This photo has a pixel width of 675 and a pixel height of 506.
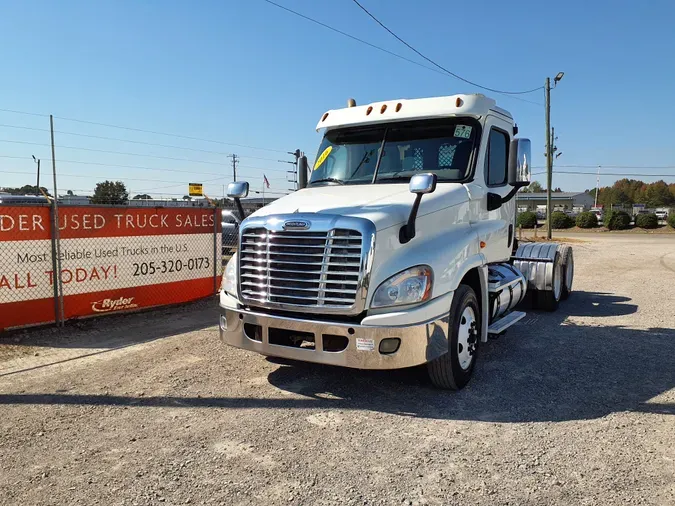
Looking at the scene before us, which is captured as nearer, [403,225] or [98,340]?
[403,225]

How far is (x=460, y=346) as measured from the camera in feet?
15.4

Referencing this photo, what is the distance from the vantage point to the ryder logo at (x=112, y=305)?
24.8ft

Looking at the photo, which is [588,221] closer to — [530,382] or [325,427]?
[530,382]

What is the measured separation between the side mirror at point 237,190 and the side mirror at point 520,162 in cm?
284

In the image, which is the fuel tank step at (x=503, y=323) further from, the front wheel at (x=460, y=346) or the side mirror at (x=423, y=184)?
the side mirror at (x=423, y=184)

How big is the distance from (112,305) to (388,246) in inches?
209

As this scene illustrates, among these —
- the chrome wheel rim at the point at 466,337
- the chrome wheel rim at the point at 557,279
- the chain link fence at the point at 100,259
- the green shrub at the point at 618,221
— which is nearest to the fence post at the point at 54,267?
the chain link fence at the point at 100,259

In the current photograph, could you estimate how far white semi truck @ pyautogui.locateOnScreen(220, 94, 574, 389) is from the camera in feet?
13.4

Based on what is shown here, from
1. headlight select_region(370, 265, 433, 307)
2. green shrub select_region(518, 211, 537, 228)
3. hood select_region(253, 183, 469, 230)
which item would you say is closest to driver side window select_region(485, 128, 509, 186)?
hood select_region(253, 183, 469, 230)

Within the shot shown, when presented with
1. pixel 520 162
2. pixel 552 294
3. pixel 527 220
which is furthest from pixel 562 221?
pixel 520 162

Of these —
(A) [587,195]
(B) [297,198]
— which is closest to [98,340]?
(B) [297,198]

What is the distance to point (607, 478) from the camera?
3189 millimetres

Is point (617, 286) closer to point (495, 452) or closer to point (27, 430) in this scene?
point (495, 452)

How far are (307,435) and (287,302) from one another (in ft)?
3.60
